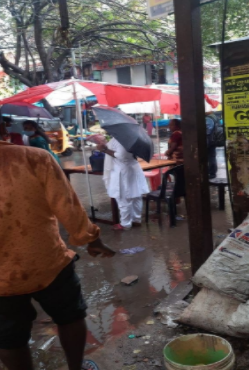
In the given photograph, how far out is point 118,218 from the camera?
7059 mm

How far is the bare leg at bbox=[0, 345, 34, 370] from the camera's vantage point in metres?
2.29

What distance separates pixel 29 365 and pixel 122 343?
108 cm

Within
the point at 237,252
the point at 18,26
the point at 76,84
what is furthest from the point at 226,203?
the point at 18,26

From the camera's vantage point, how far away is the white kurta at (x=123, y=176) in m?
6.53

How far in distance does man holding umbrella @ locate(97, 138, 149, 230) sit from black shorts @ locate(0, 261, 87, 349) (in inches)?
162

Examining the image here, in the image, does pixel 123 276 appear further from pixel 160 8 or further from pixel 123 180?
pixel 160 8

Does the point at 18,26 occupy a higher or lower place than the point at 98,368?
higher

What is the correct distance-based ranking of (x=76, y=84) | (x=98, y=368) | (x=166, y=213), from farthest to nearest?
(x=166, y=213)
(x=76, y=84)
(x=98, y=368)

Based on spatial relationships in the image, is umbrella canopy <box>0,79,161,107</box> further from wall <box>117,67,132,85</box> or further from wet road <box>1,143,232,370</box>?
wall <box>117,67,132,85</box>

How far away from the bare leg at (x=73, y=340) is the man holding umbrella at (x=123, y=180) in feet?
13.7

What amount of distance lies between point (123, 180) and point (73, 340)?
14.0 feet

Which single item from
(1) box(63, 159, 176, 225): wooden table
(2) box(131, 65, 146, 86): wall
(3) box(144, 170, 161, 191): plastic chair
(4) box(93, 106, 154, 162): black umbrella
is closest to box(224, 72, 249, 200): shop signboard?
(4) box(93, 106, 154, 162): black umbrella

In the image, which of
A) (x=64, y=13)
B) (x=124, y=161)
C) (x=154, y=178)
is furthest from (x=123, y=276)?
(x=64, y=13)

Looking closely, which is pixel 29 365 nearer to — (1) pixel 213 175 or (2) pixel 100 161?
(2) pixel 100 161
